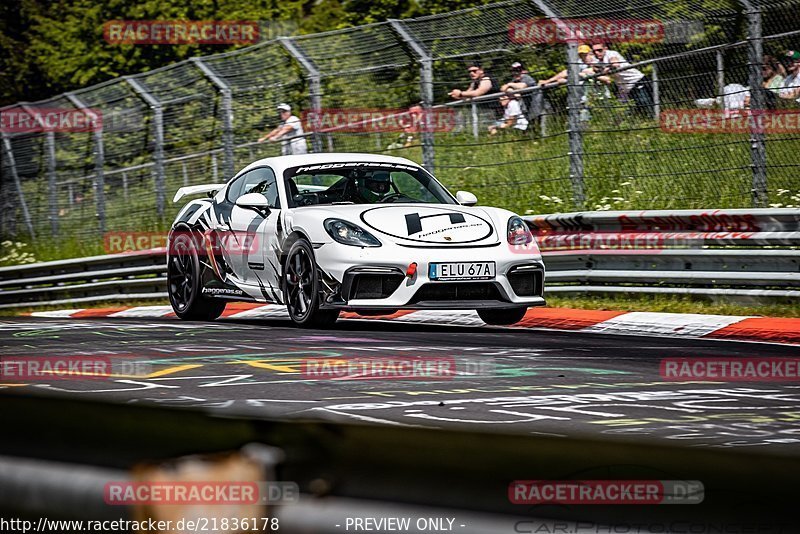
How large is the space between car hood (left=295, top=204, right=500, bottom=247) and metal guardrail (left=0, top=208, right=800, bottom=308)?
1.75 m

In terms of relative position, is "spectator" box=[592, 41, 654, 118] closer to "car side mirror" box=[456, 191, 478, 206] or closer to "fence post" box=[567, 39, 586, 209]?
"fence post" box=[567, 39, 586, 209]

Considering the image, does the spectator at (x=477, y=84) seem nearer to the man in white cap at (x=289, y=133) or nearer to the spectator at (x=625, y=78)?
the spectator at (x=625, y=78)

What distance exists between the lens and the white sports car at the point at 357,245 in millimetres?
8742

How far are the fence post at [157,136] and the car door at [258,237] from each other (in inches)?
278

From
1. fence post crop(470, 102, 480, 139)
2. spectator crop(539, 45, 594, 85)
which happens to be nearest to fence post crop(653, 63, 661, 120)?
spectator crop(539, 45, 594, 85)

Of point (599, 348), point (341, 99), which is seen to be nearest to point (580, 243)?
point (599, 348)

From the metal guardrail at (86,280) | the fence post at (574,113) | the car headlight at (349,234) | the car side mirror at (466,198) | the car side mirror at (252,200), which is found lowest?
the metal guardrail at (86,280)

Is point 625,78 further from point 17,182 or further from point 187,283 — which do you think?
point 17,182

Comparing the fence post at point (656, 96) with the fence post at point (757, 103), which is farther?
the fence post at point (656, 96)

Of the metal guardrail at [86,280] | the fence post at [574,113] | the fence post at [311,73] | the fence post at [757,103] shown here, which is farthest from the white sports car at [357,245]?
the metal guardrail at [86,280]

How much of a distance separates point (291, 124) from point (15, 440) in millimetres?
14136

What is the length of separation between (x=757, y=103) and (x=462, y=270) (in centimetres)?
322

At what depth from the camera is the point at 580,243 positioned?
11.1 metres

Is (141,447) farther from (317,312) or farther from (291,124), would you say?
(291,124)
